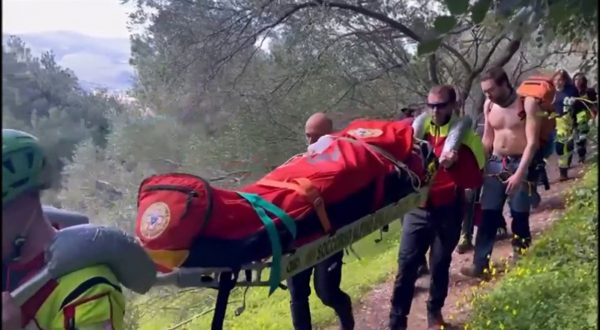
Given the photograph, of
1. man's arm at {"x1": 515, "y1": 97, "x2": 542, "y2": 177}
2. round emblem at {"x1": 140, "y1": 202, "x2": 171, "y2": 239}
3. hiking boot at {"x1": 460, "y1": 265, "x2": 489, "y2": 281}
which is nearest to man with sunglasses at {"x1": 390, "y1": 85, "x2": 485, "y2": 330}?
man's arm at {"x1": 515, "y1": 97, "x2": 542, "y2": 177}

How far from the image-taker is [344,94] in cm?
1203

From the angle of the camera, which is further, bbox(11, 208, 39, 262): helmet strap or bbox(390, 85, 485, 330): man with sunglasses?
bbox(390, 85, 485, 330): man with sunglasses

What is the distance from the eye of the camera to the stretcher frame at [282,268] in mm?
3434

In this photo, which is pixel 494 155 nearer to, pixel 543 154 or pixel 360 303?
pixel 543 154

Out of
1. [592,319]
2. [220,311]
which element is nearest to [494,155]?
[592,319]

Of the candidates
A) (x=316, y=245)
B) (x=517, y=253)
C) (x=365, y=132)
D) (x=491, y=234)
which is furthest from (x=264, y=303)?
(x=316, y=245)

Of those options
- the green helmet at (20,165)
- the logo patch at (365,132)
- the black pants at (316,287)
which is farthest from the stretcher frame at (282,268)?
the black pants at (316,287)

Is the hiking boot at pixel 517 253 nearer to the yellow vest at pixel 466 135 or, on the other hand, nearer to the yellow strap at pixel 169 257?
the yellow vest at pixel 466 135

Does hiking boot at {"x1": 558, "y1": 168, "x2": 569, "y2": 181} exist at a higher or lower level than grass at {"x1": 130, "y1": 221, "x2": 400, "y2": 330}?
higher

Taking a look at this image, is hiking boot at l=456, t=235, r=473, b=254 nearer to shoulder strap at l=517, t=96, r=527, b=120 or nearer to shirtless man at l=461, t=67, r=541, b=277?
shirtless man at l=461, t=67, r=541, b=277

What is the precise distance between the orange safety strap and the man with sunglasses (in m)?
1.54

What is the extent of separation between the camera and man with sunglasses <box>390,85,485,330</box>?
5.43 m

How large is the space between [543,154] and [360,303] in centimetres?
240

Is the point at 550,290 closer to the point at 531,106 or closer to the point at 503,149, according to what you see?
the point at 503,149
